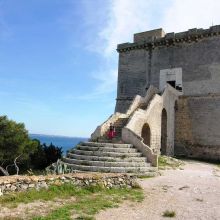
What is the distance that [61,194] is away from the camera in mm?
10656

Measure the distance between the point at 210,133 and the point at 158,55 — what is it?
25.3 feet

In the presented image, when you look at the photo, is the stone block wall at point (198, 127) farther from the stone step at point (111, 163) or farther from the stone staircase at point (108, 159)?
the stone step at point (111, 163)

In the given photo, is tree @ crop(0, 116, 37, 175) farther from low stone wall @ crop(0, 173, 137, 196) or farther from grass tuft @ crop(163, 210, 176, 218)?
grass tuft @ crop(163, 210, 176, 218)

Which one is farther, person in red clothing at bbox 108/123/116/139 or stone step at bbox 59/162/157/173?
person in red clothing at bbox 108/123/116/139

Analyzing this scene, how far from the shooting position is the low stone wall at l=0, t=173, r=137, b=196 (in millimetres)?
10100

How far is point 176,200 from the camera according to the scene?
429 inches

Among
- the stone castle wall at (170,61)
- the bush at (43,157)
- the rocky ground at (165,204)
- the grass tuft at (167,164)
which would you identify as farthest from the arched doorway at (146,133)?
the bush at (43,157)

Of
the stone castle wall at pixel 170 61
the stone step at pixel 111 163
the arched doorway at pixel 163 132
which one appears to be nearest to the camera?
the stone step at pixel 111 163

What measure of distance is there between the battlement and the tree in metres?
11.2

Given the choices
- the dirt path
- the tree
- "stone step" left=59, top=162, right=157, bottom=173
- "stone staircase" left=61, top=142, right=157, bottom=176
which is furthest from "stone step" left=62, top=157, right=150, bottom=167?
the tree

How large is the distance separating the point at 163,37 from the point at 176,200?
63.1 ft

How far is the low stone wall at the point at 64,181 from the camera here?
10.1 metres

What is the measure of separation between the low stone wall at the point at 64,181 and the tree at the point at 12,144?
14.2m

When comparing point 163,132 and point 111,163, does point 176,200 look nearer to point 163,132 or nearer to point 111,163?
point 111,163
